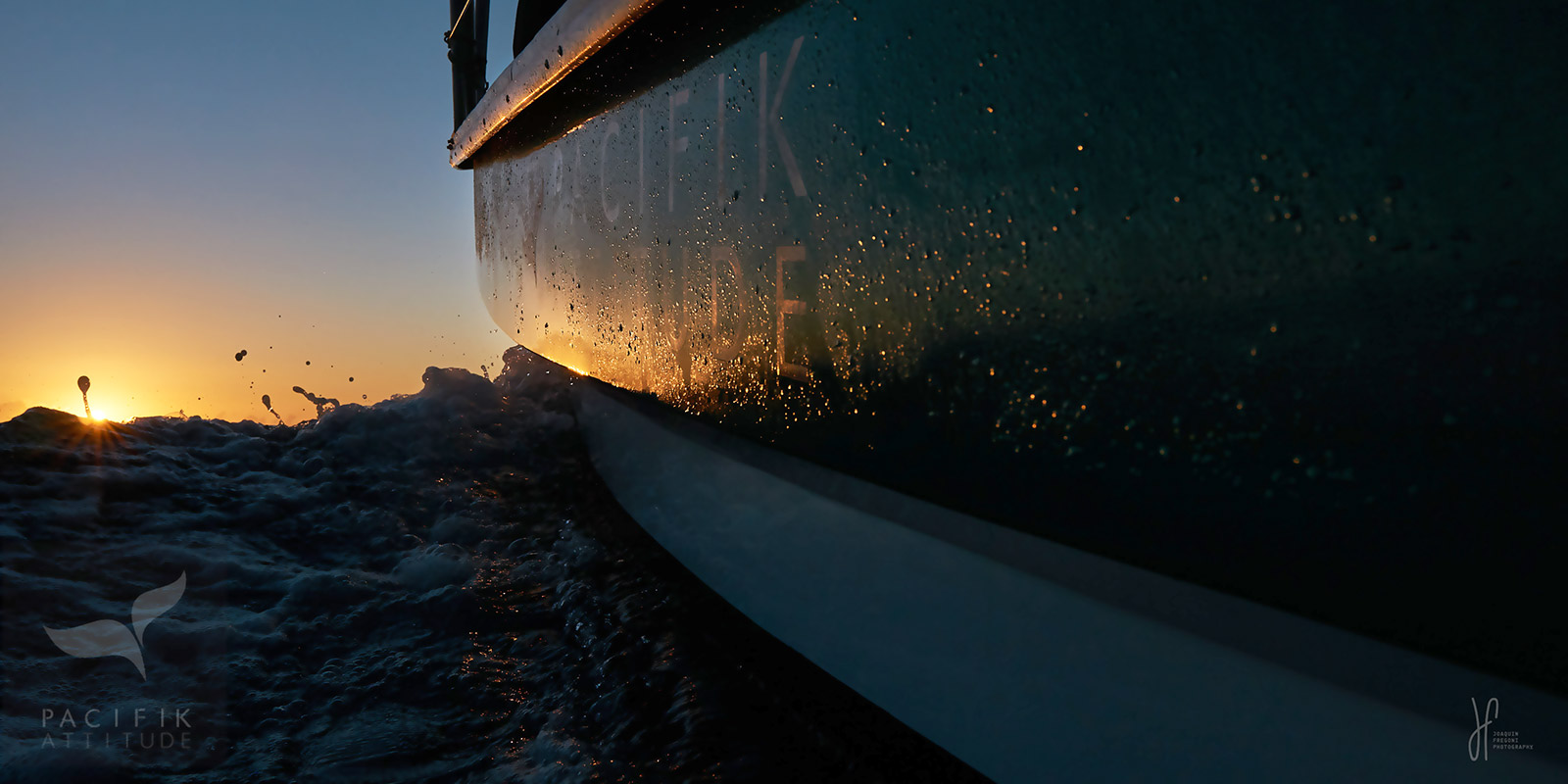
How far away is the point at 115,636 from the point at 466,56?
2.31 metres

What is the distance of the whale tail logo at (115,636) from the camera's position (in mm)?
1242

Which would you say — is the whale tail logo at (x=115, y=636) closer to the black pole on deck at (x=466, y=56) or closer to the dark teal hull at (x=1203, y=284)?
the dark teal hull at (x=1203, y=284)

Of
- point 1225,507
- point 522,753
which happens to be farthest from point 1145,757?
point 522,753

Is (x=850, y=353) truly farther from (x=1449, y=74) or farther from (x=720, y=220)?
(x=1449, y=74)

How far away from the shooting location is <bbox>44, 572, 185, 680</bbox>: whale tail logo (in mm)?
1242

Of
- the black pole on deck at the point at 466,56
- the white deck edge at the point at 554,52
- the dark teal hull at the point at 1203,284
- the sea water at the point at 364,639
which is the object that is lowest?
the sea water at the point at 364,639

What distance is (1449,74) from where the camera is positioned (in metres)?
0.46

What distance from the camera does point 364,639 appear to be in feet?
4.34

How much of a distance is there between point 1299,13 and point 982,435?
42 cm
